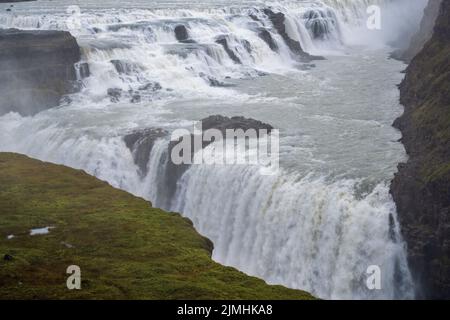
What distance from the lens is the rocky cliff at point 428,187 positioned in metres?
18.2

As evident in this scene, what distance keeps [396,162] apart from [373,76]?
59.9ft

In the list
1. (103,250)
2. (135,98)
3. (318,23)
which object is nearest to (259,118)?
(135,98)

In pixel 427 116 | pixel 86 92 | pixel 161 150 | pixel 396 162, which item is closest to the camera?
pixel 396 162

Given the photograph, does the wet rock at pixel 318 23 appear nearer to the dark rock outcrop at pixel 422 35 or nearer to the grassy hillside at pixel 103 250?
the dark rock outcrop at pixel 422 35

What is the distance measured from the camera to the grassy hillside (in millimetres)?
13555

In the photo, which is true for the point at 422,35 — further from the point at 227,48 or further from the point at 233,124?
the point at 233,124

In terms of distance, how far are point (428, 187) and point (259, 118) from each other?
13.6 meters

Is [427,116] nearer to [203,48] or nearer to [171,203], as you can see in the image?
[171,203]

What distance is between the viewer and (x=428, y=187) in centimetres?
1978

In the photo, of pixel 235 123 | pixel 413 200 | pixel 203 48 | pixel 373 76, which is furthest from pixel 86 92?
pixel 413 200

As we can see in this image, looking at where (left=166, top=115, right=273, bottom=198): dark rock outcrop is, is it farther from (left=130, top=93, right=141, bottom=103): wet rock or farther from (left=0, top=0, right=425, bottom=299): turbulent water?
(left=130, top=93, right=141, bottom=103): wet rock

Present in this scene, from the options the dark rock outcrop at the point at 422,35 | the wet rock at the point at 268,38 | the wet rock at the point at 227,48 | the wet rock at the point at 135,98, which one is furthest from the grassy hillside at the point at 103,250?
the wet rock at the point at 268,38

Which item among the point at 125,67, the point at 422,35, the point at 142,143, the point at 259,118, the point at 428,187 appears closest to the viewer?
the point at 428,187

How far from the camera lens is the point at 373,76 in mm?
40969
